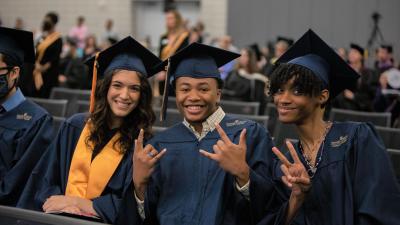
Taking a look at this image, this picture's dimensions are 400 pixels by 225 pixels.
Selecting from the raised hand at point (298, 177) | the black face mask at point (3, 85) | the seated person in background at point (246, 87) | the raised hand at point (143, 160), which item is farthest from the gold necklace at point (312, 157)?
the seated person in background at point (246, 87)

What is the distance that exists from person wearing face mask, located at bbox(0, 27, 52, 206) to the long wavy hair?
406 mm

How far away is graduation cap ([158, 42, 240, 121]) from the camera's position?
9.13 ft

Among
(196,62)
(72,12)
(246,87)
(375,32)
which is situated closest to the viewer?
(196,62)

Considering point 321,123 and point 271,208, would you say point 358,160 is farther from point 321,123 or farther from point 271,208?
point 271,208

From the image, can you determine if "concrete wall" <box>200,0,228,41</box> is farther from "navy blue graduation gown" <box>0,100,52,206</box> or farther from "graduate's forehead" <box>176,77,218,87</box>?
"graduate's forehead" <box>176,77,218,87</box>

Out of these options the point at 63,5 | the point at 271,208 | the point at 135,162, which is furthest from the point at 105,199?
the point at 63,5

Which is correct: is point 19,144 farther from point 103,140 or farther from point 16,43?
point 16,43

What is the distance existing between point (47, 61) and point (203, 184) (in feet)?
15.3

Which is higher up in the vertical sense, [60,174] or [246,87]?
[246,87]

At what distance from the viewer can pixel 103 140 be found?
10.2 feet

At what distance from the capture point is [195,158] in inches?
106

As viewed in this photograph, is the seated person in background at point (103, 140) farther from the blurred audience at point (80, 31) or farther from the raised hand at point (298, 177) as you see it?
the blurred audience at point (80, 31)

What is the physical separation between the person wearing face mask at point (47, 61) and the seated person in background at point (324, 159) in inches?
184

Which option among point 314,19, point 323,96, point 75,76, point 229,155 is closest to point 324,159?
point 323,96
